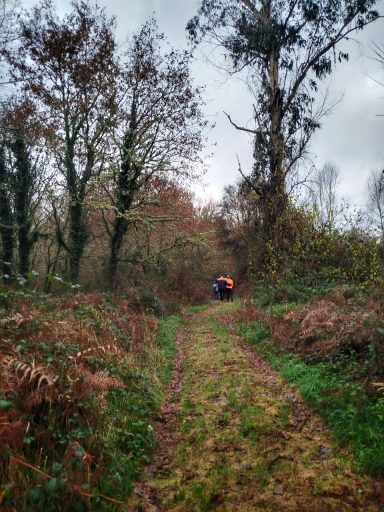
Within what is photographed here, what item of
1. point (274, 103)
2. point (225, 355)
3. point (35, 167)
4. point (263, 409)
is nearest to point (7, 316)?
point (263, 409)

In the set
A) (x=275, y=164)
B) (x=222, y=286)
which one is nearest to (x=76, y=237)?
(x=222, y=286)

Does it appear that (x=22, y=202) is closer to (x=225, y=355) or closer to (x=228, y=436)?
(x=225, y=355)

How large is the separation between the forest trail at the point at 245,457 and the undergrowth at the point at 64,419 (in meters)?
0.38

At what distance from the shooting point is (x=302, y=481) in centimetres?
377

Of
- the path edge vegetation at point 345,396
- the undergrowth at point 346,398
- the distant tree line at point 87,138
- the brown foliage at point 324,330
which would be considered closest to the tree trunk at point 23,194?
the distant tree line at point 87,138

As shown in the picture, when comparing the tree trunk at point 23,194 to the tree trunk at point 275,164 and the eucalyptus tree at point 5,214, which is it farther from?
the tree trunk at point 275,164

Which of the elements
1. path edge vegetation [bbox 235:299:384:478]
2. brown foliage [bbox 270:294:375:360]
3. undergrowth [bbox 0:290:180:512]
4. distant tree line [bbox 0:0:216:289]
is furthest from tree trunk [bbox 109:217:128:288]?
undergrowth [bbox 0:290:180:512]

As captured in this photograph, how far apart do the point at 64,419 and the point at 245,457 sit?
7.47ft

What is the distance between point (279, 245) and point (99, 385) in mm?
12799

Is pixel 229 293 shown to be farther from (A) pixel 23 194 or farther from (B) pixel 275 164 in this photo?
(A) pixel 23 194

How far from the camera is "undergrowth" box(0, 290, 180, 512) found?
3139 mm

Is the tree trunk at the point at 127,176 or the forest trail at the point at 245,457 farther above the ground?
the tree trunk at the point at 127,176

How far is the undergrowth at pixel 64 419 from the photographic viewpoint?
314 cm

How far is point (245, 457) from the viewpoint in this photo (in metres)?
4.29
